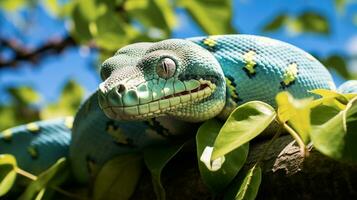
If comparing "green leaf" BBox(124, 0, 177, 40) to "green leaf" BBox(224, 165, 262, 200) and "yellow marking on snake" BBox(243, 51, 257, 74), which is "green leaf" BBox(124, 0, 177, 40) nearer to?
"yellow marking on snake" BBox(243, 51, 257, 74)

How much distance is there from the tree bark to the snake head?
237mm

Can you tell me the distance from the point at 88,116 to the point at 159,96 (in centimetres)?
62

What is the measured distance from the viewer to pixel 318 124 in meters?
1.33

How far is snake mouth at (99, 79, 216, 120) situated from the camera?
5.65 ft


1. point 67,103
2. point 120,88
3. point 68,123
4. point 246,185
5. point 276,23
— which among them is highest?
point 120,88

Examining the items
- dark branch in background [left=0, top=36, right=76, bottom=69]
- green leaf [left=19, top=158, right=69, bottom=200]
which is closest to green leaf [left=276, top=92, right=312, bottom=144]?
green leaf [left=19, top=158, right=69, bottom=200]

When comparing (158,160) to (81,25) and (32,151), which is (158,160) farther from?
(81,25)

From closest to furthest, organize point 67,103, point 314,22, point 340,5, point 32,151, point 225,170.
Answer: point 225,170
point 32,151
point 340,5
point 314,22
point 67,103

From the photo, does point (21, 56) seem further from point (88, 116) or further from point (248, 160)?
point (248, 160)

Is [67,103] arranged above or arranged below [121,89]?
below

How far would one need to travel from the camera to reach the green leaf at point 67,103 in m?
4.49

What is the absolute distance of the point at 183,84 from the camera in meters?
1.84

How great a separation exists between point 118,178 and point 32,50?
7.79 ft

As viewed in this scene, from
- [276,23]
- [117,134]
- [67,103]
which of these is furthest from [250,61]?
[67,103]
